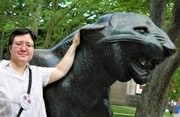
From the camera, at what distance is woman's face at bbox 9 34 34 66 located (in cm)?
194

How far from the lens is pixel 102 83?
210 cm

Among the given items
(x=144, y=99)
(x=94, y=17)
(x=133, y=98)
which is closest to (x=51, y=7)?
(x=94, y=17)

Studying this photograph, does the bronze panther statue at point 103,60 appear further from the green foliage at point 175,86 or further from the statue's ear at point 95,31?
the green foliage at point 175,86

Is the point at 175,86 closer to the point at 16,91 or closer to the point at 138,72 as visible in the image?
the point at 138,72

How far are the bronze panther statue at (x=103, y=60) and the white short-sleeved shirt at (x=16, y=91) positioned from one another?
0.17 meters

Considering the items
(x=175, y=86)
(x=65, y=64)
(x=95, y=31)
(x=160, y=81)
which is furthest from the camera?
(x=175, y=86)

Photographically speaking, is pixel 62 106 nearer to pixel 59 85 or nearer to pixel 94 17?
pixel 59 85

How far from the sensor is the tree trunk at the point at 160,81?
23.0 ft

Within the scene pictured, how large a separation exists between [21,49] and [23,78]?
0.56 feet

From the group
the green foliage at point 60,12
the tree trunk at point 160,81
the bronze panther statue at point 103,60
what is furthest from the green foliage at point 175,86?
the bronze panther statue at point 103,60

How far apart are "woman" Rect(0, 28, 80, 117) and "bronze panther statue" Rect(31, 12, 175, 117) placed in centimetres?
8

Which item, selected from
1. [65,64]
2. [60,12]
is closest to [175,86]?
[60,12]

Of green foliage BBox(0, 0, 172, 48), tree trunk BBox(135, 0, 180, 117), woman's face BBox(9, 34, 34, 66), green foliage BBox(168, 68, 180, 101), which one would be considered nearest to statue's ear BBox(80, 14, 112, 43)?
woman's face BBox(9, 34, 34, 66)

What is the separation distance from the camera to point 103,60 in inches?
78.9
